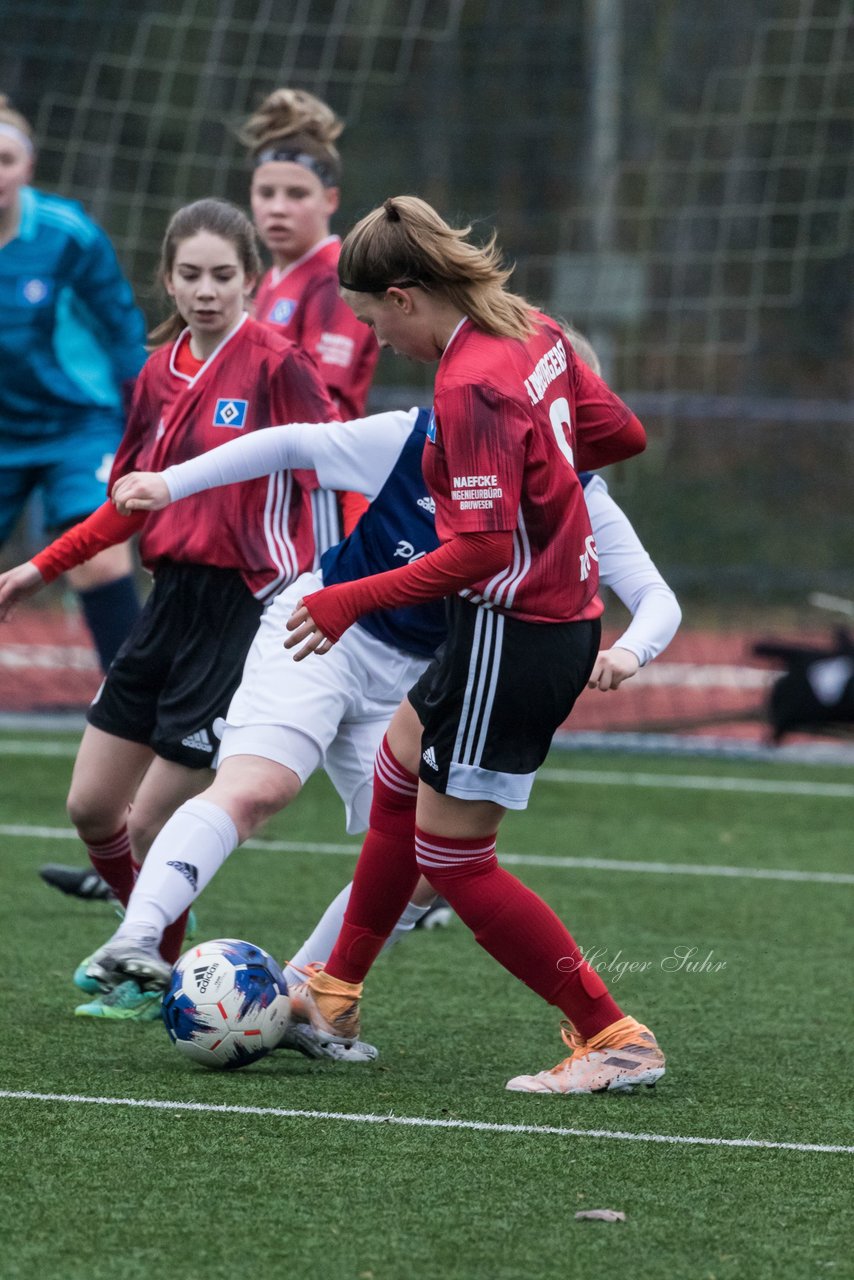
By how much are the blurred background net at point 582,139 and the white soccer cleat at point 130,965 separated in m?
5.85

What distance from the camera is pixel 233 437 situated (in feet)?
14.2

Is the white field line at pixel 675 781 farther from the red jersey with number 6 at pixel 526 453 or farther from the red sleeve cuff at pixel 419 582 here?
the red sleeve cuff at pixel 419 582

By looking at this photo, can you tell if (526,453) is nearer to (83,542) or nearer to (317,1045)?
(83,542)

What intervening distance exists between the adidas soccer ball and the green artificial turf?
0.06m

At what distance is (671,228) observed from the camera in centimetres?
1061

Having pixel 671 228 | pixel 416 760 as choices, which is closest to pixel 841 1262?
pixel 416 760

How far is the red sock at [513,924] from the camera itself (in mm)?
3705

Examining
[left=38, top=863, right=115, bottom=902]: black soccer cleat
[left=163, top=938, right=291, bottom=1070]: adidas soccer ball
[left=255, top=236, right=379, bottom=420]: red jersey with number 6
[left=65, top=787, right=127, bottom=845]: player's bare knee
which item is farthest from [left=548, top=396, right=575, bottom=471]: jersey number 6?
[left=38, top=863, right=115, bottom=902]: black soccer cleat

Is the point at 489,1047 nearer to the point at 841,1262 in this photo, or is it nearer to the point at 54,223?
the point at 841,1262

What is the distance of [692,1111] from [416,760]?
82 cm

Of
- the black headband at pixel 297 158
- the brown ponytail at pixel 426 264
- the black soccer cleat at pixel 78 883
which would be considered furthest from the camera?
the black headband at pixel 297 158

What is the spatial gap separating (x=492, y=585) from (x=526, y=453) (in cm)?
24

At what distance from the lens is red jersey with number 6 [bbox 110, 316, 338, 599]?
432 cm

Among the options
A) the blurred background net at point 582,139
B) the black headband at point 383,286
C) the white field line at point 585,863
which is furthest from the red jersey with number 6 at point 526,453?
the blurred background net at point 582,139
